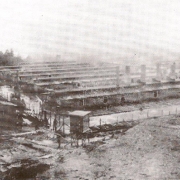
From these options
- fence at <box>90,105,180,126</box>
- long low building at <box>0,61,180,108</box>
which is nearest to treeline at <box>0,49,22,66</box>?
long low building at <box>0,61,180,108</box>

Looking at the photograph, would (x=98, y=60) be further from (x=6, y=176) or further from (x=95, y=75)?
(x=6, y=176)

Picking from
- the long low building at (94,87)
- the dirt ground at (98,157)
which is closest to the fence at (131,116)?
the long low building at (94,87)

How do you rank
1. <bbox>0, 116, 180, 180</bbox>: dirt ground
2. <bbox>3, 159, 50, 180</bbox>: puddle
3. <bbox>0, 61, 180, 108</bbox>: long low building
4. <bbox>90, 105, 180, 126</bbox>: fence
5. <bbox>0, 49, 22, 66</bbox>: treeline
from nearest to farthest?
1. <bbox>3, 159, 50, 180</bbox>: puddle
2. <bbox>0, 116, 180, 180</bbox>: dirt ground
3. <bbox>90, 105, 180, 126</bbox>: fence
4. <bbox>0, 61, 180, 108</bbox>: long low building
5. <bbox>0, 49, 22, 66</bbox>: treeline

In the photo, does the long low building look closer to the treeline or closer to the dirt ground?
the dirt ground

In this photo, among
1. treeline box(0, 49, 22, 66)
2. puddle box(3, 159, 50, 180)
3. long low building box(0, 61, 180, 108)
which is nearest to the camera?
puddle box(3, 159, 50, 180)

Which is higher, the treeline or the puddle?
the treeline

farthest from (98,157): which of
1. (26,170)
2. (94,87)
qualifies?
(94,87)

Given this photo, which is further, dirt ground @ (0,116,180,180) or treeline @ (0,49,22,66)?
treeline @ (0,49,22,66)

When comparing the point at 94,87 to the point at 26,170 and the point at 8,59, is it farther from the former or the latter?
the point at 8,59
